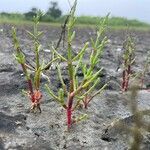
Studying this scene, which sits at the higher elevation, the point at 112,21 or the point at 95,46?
the point at 95,46

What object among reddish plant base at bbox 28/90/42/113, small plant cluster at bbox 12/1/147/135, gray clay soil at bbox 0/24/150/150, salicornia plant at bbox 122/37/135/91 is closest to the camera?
gray clay soil at bbox 0/24/150/150

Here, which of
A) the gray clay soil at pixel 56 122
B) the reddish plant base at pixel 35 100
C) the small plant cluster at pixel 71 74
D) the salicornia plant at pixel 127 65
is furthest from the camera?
the salicornia plant at pixel 127 65

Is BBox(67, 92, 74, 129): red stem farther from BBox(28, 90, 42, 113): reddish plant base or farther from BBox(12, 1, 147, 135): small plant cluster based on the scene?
BBox(28, 90, 42, 113): reddish plant base

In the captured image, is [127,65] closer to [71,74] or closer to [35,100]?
[35,100]

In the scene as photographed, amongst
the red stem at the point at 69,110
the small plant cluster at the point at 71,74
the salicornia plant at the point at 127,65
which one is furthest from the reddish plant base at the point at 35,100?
the salicornia plant at the point at 127,65

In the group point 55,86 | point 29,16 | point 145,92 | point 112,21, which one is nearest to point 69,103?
point 55,86

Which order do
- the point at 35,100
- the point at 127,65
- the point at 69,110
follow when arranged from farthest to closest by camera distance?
the point at 127,65 < the point at 35,100 < the point at 69,110

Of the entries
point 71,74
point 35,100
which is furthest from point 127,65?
point 71,74

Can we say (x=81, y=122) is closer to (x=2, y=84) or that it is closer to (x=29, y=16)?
(x=2, y=84)

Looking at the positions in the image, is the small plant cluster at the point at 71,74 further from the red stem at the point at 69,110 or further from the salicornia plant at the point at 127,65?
the salicornia plant at the point at 127,65

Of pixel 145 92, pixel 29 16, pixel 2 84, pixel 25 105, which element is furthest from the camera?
pixel 29 16

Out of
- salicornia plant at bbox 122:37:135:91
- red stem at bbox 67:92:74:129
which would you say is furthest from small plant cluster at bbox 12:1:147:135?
salicornia plant at bbox 122:37:135:91
